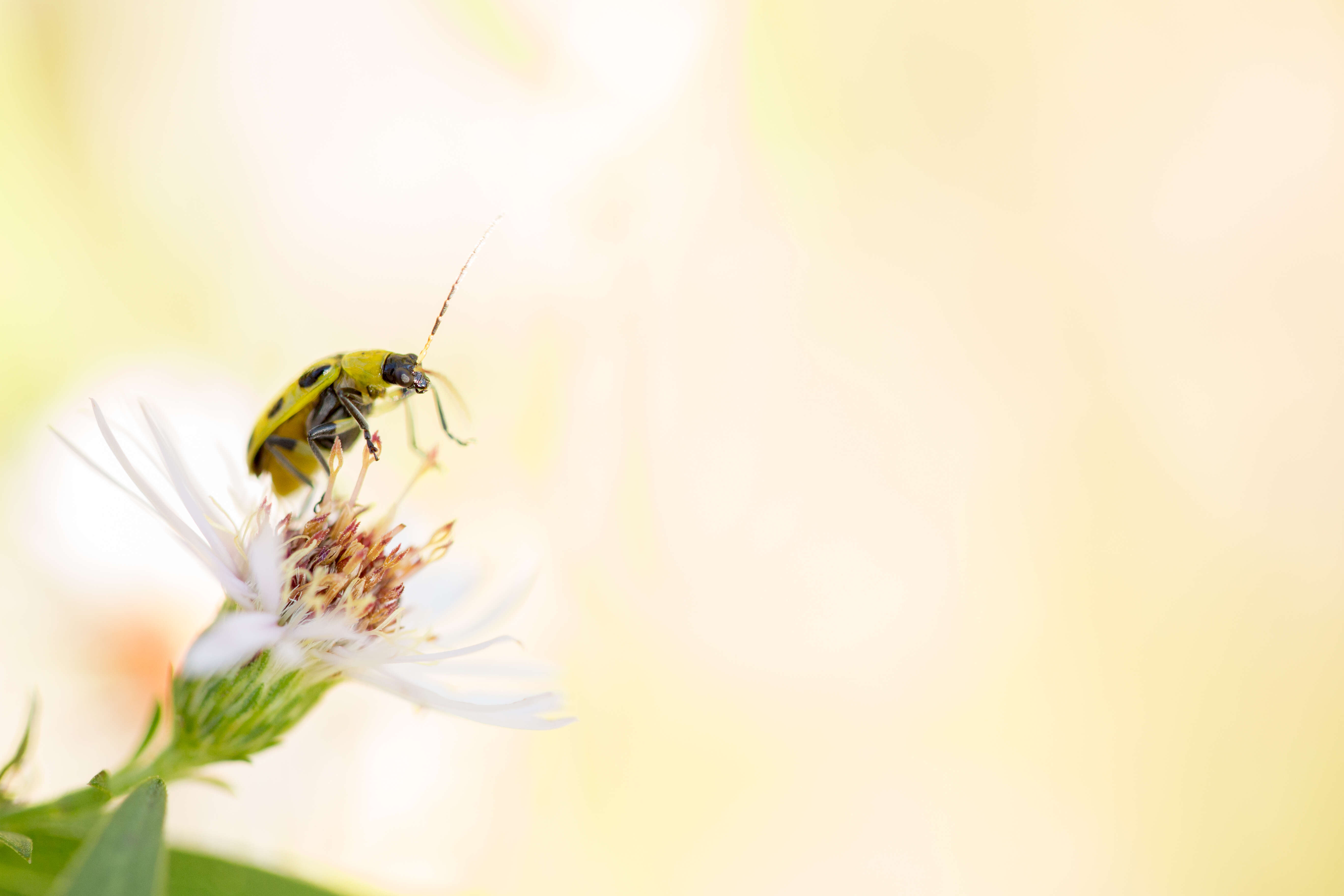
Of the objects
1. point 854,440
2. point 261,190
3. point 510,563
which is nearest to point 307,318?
point 261,190

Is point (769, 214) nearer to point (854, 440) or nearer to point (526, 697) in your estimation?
point (854, 440)

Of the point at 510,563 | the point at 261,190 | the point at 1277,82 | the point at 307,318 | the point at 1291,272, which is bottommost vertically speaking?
the point at 510,563

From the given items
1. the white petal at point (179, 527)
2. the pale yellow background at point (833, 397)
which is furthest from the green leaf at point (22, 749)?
the pale yellow background at point (833, 397)

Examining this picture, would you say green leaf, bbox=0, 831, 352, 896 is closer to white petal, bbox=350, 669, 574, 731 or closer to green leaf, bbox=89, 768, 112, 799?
green leaf, bbox=89, 768, 112, 799

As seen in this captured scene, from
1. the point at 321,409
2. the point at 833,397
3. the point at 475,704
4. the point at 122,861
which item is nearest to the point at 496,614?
the point at 475,704

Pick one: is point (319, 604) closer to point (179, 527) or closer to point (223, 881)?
point (179, 527)

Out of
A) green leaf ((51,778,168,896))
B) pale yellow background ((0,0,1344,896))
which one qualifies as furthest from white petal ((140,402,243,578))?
pale yellow background ((0,0,1344,896))
